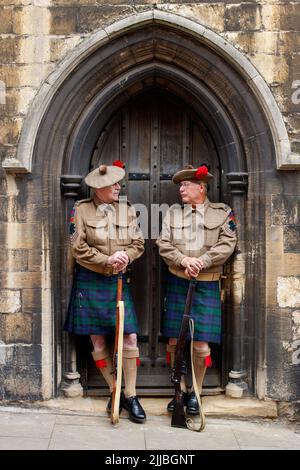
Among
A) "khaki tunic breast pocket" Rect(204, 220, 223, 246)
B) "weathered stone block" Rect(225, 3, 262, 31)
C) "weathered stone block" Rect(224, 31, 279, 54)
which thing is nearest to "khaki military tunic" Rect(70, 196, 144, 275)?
"khaki tunic breast pocket" Rect(204, 220, 223, 246)

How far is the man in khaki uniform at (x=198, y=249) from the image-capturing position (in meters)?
4.87

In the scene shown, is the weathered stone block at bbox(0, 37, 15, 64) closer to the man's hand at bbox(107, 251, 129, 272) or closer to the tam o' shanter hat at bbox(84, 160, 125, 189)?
the tam o' shanter hat at bbox(84, 160, 125, 189)

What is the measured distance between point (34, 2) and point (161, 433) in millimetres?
3467

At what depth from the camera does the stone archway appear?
4895mm

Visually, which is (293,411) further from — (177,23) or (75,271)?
(177,23)

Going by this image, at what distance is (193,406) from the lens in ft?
16.1

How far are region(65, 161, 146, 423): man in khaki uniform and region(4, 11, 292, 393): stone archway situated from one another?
252 mm

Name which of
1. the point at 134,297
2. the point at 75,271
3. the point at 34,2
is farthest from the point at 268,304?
the point at 34,2

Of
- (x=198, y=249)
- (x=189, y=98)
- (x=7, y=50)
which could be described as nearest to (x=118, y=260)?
(x=198, y=249)

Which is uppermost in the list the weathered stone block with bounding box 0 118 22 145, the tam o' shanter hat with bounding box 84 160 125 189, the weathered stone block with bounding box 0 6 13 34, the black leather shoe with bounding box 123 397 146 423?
the weathered stone block with bounding box 0 6 13 34

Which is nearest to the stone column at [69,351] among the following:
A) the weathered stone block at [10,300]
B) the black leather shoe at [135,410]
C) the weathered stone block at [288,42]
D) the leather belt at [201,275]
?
the weathered stone block at [10,300]

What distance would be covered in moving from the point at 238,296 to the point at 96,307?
117cm

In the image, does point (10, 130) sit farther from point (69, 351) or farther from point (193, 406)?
point (193, 406)

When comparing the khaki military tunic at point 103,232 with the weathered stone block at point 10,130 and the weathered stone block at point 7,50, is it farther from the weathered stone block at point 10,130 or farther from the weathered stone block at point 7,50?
the weathered stone block at point 7,50
